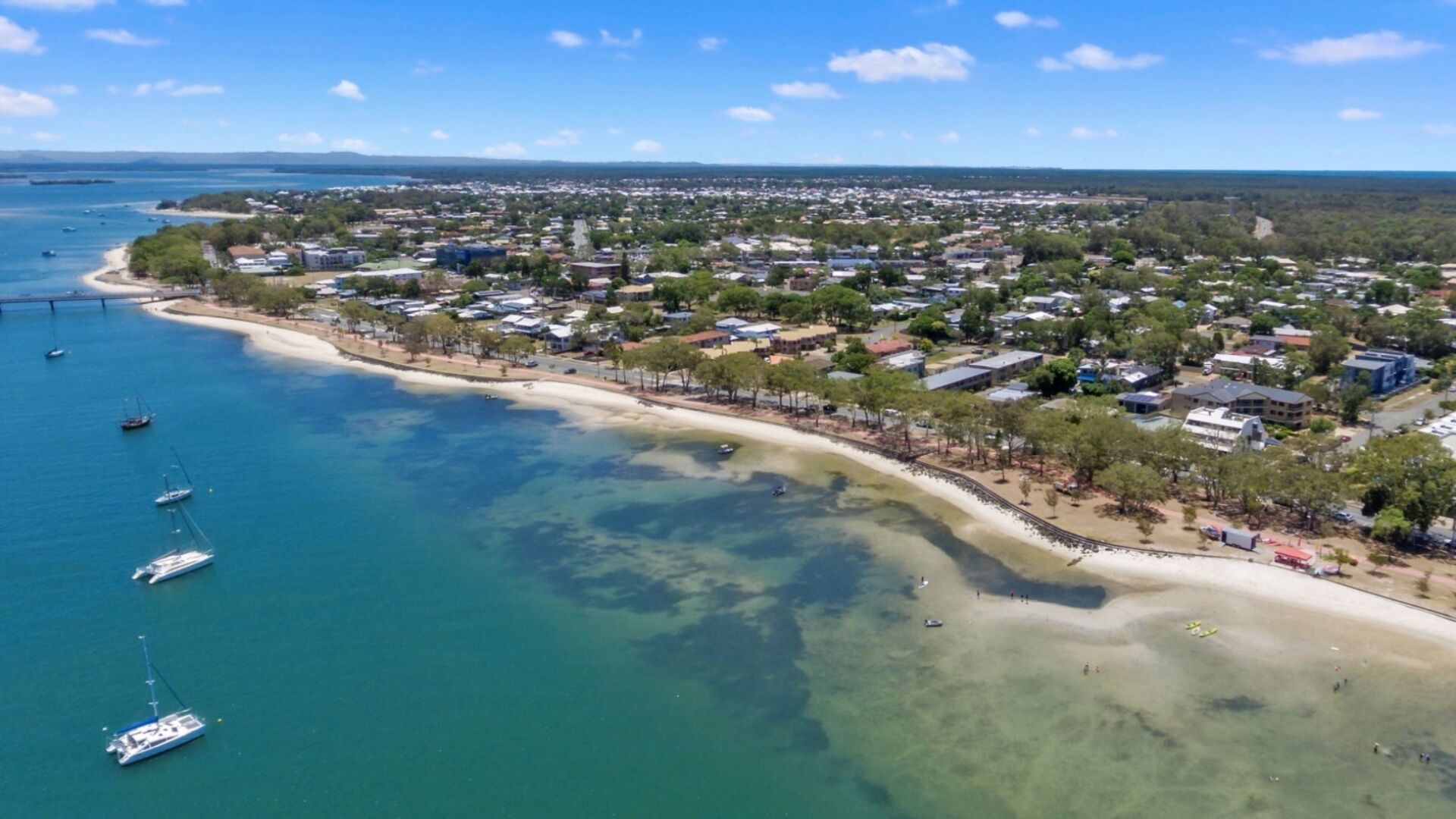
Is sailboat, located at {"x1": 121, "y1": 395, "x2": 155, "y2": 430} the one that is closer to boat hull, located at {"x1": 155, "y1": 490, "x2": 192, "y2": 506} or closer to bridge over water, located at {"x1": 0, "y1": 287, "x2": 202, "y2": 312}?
boat hull, located at {"x1": 155, "y1": 490, "x2": 192, "y2": 506}

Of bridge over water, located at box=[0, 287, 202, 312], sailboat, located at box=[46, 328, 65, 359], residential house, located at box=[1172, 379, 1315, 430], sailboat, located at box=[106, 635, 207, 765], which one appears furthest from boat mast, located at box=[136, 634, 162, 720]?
bridge over water, located at box=[0, 287, 202, 312]

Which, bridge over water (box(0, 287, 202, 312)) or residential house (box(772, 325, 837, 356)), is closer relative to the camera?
residential house (box(772, 325, 837, 356))

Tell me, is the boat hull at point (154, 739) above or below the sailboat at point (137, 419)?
below

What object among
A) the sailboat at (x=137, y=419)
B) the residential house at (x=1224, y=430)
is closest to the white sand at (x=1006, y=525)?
the residential house at (x=1224, y=430)

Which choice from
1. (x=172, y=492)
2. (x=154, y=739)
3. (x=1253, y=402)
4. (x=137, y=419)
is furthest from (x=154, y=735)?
(x=1253, y=402)

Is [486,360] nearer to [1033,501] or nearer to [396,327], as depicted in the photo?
[396,327]

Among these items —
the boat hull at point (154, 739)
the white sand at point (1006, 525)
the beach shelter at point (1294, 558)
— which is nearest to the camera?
the boat hull at point (154, 739)

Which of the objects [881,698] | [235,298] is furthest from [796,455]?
[235,298]

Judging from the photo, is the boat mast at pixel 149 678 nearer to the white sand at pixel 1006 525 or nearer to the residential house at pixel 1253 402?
the white sand at pixel 1006 525
